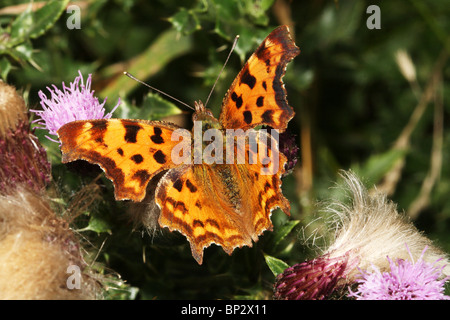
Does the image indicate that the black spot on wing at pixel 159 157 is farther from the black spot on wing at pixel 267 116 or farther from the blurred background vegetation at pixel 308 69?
the blurred background vegetation at pixel 308 69

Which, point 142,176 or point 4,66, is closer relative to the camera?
point 142,176

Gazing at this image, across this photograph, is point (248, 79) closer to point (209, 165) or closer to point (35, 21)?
point (209, 165)

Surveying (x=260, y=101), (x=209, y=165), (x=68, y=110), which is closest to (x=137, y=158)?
(x=209, y=165)

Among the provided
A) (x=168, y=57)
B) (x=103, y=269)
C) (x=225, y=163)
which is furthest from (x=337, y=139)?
(x=103, y=269)

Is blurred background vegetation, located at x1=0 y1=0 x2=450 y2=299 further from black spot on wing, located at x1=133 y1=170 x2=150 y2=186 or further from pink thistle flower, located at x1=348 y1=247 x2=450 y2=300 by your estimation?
pink thistle flower, located at x1=348 y1=247 x2=450 y2=300

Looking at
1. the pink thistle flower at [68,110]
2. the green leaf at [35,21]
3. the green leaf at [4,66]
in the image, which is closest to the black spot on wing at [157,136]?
the pink thistle flower at [68,110]

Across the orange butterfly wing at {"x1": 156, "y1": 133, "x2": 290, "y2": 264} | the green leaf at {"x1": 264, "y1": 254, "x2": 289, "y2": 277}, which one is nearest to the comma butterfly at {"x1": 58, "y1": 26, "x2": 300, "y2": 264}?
the orange butterfly wing at {"x1": 156, "y1": 133, "x2": 290, "y2": 264}

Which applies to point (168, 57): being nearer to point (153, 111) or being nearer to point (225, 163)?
point (153, 111)

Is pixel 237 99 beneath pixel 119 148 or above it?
above
